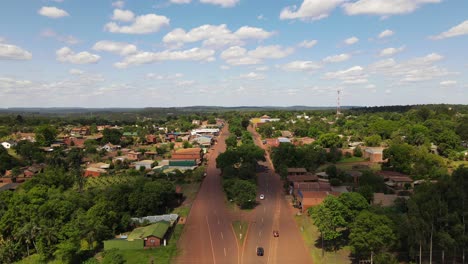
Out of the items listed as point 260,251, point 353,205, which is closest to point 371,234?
point 353,205

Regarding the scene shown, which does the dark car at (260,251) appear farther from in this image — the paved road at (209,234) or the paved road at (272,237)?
the paved road at (209,234)

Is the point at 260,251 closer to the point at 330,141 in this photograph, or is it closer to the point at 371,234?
the point at 371,234

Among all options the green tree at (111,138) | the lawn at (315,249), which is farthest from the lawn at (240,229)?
the green tree at (111,138)

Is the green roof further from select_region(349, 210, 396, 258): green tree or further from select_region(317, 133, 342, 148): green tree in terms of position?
select_region(317, 133, 342, 148): green tree

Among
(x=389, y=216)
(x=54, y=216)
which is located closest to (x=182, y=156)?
(x=54, y=216)

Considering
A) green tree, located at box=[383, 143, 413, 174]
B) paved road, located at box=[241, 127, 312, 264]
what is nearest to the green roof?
paved road, located at box=[241, 127, 312, 264]
